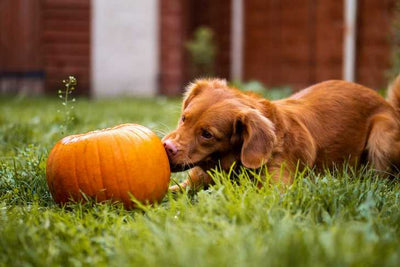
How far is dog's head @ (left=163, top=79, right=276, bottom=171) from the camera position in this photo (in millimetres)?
2918

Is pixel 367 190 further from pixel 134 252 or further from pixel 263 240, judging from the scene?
pixel 134 252

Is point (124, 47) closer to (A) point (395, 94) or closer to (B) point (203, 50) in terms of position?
(B) point (203, 50)

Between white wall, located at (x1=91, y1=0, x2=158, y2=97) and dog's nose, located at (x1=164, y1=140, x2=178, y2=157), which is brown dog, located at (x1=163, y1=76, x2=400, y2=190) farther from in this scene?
white wall, located at (x1=91, y1=0, x2=158, y2=97)

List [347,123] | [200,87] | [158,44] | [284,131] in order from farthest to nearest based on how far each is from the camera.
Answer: [158,44], [347,123], [200,87], [284,131]

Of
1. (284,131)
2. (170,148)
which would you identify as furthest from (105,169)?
(284,131)

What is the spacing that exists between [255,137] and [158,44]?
9763mm

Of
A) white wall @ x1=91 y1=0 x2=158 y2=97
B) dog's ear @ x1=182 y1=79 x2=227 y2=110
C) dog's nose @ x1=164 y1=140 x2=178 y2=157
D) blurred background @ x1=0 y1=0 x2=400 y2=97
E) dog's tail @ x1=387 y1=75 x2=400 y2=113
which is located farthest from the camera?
white wall @ x1=91 y1=0 x2=158 y2=97

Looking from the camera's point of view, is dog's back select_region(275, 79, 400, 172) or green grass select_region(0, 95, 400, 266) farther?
dog's back select_region(275, 79, 400, 172)

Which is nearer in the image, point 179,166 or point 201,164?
point 179,166

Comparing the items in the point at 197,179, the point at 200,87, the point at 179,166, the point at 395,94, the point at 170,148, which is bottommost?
the point at 197,179

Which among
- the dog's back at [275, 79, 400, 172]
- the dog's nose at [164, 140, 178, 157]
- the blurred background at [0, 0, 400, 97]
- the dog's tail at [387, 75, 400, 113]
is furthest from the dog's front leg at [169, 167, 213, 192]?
the blurred background at [0, 0, 400, 97]

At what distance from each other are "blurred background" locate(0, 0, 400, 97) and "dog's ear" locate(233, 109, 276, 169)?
7.71 metres

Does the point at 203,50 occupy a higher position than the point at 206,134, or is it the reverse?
the point at 203,50

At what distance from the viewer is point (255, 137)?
294 cm
